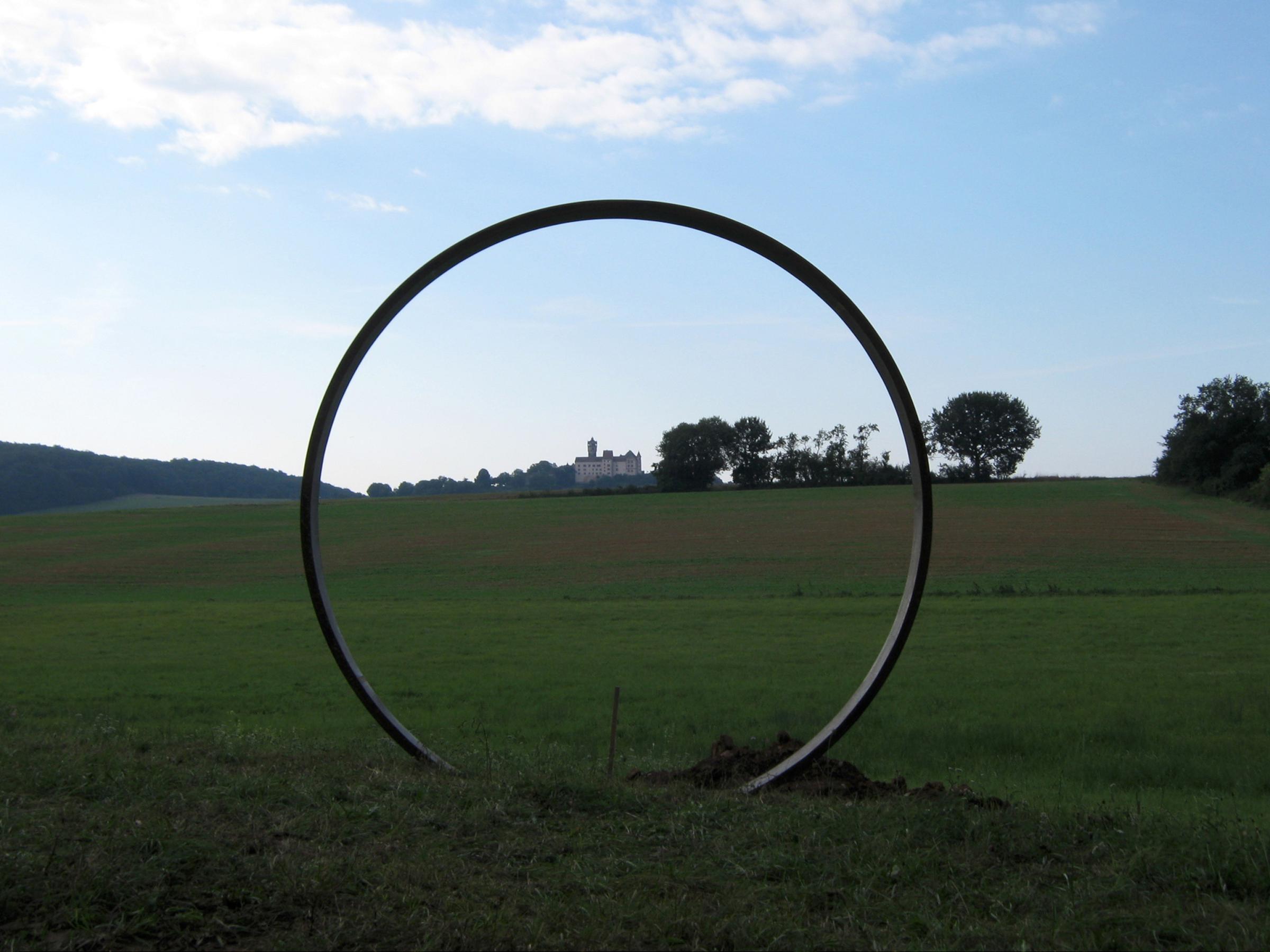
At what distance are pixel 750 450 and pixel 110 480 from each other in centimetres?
9479

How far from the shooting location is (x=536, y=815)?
6.38 metres

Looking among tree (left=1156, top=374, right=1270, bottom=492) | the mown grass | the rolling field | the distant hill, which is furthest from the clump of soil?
the distant hill

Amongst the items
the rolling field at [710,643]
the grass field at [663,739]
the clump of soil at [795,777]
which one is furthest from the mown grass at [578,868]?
the rolling field at [710,643]

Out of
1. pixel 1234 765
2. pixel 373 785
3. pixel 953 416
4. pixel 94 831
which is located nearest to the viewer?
pixel 94 831

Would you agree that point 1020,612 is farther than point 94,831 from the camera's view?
Yes

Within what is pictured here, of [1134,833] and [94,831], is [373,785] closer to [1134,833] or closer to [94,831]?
[94,831]

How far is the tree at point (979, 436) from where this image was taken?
281 feet

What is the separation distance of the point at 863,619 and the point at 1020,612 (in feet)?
11.5

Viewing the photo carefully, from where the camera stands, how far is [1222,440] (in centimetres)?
7350

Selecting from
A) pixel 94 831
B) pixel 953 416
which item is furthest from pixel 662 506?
pixel 94 831

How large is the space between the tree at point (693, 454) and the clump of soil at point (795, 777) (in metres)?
11.8

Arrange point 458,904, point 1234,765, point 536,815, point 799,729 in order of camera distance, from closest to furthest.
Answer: point 458,904 < point 536,815 < point 1234,765 < point 799,729

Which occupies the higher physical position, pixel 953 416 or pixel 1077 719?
pixel 953 416

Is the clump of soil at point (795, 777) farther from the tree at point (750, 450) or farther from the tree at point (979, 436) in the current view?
the tree at point (979, 436)
